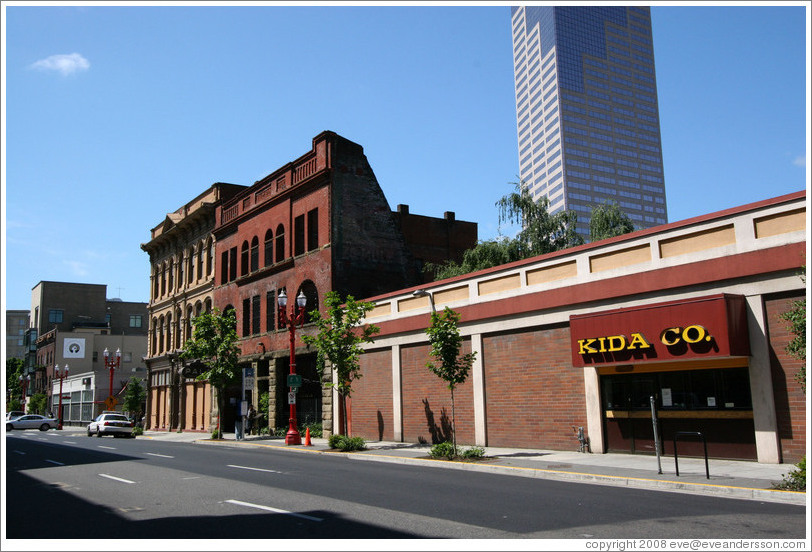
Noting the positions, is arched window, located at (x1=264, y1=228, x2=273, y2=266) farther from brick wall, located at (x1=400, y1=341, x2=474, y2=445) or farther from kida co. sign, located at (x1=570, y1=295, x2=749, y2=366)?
kida co. sign, located at (x1=570, y1=295, x2=749, y2=366)

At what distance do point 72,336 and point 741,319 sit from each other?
9629cm

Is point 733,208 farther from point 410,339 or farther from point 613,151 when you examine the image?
point 613,151

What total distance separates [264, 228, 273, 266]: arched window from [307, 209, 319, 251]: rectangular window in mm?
4595

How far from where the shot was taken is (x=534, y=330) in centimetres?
2081

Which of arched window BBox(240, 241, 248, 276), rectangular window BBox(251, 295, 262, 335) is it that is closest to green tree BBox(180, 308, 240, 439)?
rectangular window BBox(251, 295, 262, 335)

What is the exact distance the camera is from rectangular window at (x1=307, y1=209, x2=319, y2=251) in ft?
109

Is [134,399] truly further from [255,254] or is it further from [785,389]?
[785,389]

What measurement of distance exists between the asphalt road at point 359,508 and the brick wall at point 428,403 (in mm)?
7148

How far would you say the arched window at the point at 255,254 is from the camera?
38969mm

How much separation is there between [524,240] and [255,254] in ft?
51.3

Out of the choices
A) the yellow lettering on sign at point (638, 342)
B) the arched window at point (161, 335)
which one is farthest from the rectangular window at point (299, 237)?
the arched window at point (161, 335)

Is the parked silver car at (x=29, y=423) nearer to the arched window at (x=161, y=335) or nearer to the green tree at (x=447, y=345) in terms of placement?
the arched window at (x=161, y=335)

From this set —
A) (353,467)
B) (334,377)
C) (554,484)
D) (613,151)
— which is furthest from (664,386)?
(613,151)

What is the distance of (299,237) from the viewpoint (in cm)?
3466
